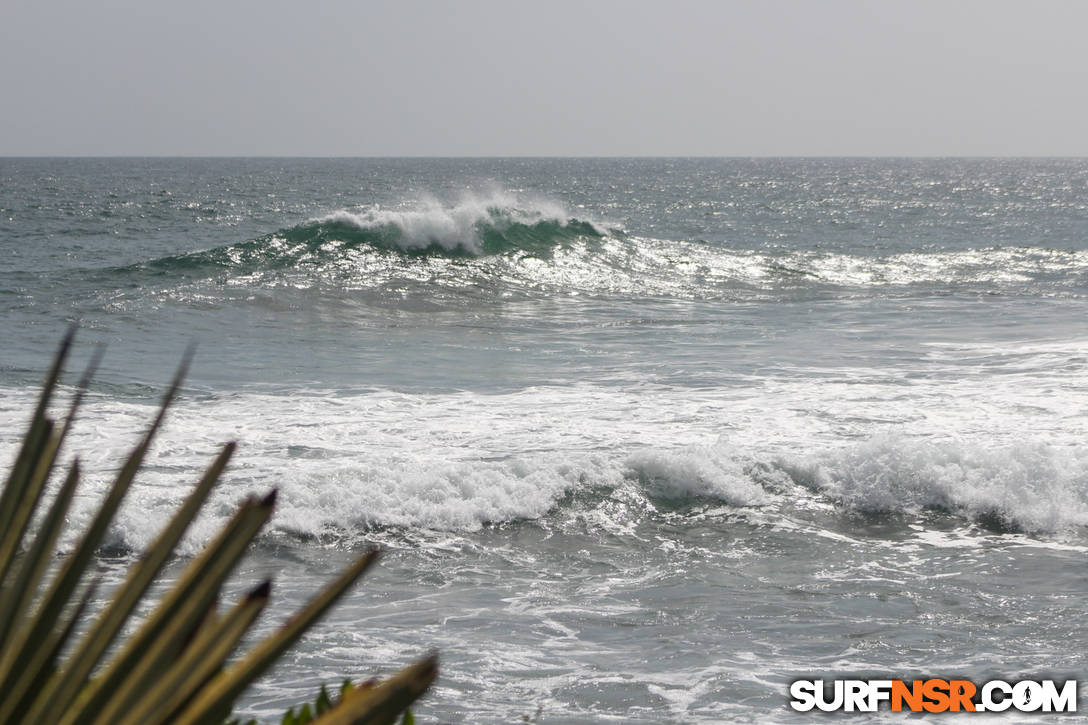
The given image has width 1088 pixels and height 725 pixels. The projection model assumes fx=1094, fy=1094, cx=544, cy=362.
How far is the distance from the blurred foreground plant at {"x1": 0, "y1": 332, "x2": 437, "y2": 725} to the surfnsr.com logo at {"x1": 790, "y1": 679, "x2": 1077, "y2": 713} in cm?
428

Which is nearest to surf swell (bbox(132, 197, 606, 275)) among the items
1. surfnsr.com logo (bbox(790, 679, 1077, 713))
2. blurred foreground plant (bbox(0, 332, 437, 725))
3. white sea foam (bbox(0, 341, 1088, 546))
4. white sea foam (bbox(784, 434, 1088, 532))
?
white sea foam (bbox(0, 341, 1088, 546))

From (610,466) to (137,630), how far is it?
7.94 m

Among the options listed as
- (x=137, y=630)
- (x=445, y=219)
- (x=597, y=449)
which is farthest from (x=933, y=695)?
(x=445, y=219)

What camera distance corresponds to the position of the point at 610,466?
28.2ft

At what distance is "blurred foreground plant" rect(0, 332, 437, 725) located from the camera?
0.71 m

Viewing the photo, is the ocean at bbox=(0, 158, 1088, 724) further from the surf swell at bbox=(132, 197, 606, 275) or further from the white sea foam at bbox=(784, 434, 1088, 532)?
the surf swell at bbox=(132, 197, 606, 275)

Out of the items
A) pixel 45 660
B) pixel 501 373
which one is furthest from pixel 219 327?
pixel 45 660

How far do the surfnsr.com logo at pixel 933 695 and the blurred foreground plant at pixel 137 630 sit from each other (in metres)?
4.28

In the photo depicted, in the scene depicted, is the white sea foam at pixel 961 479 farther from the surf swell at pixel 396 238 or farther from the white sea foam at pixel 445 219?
the white sea foam at pixel 445 219

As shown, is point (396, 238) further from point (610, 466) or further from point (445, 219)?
point (610, 466)

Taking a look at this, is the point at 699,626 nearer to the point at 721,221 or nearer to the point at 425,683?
the point at 425,683

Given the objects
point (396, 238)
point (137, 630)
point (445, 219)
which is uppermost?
point (137, 630)

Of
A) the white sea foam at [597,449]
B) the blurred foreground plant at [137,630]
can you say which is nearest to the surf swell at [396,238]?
the white sea foam at [597,449]

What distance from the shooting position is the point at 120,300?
1858 centimetres
